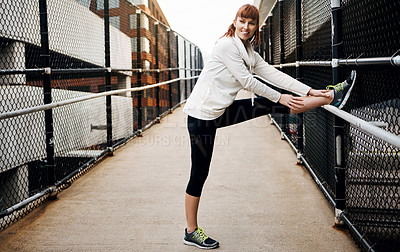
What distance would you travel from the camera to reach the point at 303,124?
4.80 metres

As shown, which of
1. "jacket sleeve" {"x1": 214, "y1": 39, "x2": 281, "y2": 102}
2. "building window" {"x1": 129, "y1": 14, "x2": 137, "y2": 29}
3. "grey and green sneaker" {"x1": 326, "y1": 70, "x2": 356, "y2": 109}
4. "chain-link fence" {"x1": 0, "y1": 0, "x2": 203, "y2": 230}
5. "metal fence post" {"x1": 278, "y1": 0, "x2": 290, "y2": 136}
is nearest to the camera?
"jacket sleeve" {"x1": 214, "y1": 39, "x2": 281, "y2": 102}

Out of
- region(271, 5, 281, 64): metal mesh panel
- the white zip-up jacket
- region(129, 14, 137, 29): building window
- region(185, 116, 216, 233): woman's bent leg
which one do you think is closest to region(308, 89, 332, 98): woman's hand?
the white zip-up jacket

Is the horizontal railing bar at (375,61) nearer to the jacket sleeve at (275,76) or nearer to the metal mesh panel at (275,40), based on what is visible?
the jacket sleeve at (275,76)

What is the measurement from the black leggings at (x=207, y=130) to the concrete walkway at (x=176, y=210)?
18.5 inches

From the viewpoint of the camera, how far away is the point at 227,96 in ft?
8.30

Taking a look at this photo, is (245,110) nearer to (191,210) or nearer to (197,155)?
(197,155)

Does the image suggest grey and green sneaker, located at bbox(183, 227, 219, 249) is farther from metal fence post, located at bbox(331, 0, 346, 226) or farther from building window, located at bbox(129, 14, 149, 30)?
building window, located at bbox(129, 14, 149, 30)

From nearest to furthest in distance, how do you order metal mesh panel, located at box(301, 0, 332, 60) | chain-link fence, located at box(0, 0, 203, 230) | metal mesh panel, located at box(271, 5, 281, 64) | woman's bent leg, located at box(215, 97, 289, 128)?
woman's bent leg, located at box(215, 97, 289, 128), metal mesh panel, located at box(301, 0, 332, 60), chain-link fence, located at box(0, 0, 203, 230), metal mesh panel, located at box(271, 5, 281, 64)

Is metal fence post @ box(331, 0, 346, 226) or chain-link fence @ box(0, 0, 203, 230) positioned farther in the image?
chain-link fence @ box(0, 0, 203, 230)

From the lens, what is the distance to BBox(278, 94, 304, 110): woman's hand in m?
2.48

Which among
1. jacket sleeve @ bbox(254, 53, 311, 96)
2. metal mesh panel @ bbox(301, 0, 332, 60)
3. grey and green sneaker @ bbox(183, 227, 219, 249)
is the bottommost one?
grey and green sneaker @ bbox(183, 227, 219, 249)

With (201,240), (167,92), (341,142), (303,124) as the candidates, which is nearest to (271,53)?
(303,124)

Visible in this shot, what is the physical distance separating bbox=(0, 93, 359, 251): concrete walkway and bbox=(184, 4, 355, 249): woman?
0.37m

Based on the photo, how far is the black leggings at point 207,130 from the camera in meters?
2.56
